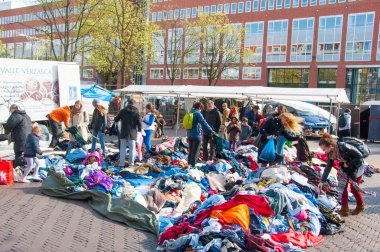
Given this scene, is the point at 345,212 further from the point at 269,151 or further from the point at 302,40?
the point at 302,40

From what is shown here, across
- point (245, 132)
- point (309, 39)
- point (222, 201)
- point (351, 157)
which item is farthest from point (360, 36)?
point (222, 201)

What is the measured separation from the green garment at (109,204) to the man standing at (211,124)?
14.1 ft

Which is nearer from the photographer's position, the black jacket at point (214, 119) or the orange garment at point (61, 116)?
the black jacket at point (214, 119)

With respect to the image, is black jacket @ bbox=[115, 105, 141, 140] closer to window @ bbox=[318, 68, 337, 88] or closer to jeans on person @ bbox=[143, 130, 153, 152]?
jeans on person @ bbox=[143, 130, 153, 152]

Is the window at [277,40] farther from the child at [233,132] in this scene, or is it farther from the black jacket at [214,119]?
the black jacket at [214,119]

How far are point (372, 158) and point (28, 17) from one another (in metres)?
71.4

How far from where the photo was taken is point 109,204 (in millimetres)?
6344

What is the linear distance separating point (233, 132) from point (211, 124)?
5.03 ft

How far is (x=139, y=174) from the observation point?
854 cm

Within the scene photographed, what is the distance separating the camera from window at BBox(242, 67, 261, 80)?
51.2 m

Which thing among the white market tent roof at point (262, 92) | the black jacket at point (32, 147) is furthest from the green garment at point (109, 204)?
the white market tent roof at point (262, 92)

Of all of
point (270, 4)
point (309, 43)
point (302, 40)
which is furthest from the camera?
point (270, 4)

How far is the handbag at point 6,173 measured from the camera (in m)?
7.92

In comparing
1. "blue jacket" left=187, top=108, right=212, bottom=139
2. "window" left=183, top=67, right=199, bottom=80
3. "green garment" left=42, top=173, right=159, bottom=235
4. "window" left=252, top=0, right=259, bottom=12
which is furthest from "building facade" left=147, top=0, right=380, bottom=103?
"green garment" left=42, top=173, right=159, bottom=235
